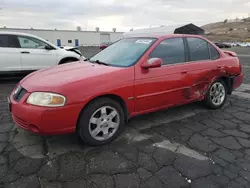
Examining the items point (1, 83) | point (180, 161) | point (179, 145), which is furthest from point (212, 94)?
point (1, 83)

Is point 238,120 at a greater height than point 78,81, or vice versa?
point 78,81

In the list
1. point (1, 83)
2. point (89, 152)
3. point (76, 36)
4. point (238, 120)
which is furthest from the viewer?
point (76, 36)

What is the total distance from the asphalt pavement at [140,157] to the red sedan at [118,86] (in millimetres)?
337

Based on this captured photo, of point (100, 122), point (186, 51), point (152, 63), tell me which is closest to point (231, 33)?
point (186, 51)

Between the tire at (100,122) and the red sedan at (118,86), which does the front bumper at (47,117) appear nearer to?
the red sedan at (118,86)

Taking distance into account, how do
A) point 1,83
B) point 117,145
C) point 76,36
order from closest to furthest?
point 117,145 < point 1,83 < point 76,36

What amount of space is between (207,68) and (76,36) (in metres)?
45.3

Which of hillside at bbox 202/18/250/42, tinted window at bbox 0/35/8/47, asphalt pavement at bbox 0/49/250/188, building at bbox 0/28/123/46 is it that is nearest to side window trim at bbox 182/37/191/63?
asphalt pavement at bbox 0/49/250/188

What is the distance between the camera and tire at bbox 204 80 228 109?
4.21 metres

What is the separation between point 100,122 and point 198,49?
94.5 inches

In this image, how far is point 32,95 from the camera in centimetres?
260

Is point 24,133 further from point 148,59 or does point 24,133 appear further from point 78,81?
point 148,59

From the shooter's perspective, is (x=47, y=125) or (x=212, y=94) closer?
(x=47, y=125)

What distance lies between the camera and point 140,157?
2.67m
